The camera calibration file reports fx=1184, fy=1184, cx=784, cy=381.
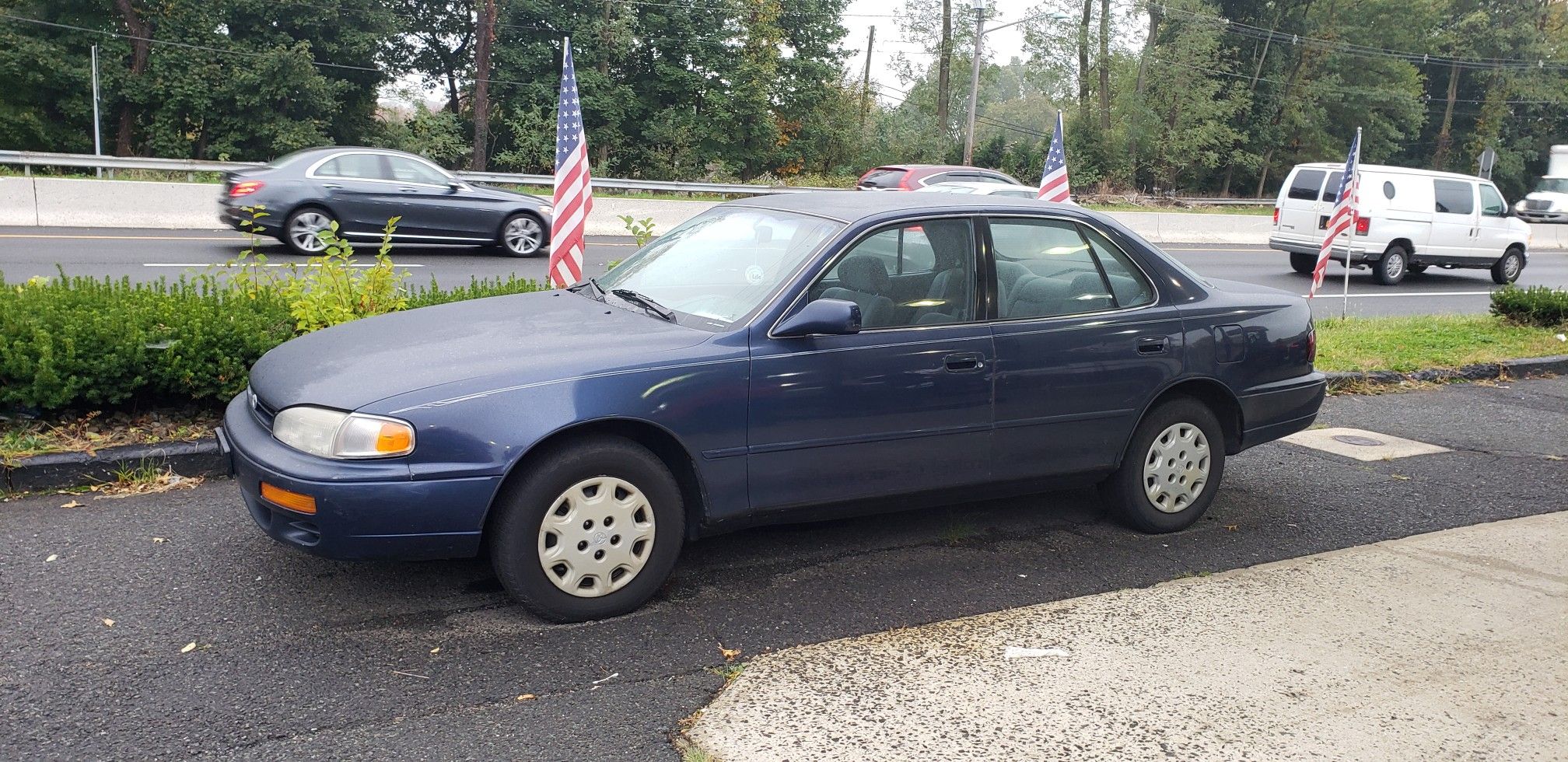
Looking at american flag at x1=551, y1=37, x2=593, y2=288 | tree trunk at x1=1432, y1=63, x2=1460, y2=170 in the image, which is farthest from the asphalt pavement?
tree trunk at x1=1432, y1=63, x2=1460, y2=170

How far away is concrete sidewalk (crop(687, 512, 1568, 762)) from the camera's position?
3.46 metres

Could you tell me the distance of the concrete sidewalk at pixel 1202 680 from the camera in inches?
136

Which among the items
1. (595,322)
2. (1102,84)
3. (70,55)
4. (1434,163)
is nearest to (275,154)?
(70,55)

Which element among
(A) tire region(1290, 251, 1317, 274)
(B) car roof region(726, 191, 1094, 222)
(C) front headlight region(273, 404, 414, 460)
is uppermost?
(B) car roof region(726, 191, 1094, 222)

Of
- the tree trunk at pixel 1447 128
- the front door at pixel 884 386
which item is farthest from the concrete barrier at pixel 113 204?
the tree trunk at pixel 1447 128

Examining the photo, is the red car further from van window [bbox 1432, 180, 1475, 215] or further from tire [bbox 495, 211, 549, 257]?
tire [bbox 495, 211, 549, 257]

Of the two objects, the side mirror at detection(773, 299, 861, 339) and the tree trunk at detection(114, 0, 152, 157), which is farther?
the tree trunk at detection(114, 0, 152, 157)

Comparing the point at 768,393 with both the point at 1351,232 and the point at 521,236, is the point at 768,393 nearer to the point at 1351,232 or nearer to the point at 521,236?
the point at 1351,232

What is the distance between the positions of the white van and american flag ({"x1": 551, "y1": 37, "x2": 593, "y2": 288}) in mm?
13211

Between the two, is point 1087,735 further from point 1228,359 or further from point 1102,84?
point 1102,84

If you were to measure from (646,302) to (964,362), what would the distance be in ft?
4.34

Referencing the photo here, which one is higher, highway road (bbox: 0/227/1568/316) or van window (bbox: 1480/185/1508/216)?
van window (bbox: 1480/185/1508/216)

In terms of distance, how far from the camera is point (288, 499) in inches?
154

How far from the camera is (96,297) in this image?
251 inches
